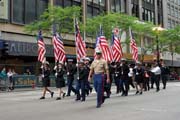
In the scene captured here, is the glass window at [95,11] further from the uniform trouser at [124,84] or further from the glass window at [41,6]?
the uniform trouser at [124,84]

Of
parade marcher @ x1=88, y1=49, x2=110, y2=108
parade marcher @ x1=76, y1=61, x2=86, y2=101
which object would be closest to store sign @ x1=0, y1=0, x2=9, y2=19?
parade marcher @ x1=76, y1=61, x2=86, y2=101

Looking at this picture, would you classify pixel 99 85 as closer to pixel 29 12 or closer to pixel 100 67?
pixel 100 67

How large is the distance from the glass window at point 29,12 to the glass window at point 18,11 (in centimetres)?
69

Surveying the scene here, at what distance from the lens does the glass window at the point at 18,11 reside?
4013 centimetres

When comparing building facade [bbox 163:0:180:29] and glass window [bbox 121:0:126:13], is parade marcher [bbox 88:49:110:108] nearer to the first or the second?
glass window [bbox 121:0:126:13]

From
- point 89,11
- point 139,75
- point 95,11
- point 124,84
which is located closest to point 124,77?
point 124,84

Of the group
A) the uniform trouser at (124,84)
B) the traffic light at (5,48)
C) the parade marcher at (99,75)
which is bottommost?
the uniform trouser at (124,84)

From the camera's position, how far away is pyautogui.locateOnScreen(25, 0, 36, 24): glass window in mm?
41750

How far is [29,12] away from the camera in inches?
1661

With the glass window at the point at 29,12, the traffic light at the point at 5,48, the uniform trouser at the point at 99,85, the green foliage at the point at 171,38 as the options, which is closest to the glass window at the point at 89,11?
the glass window at the point at 29,12

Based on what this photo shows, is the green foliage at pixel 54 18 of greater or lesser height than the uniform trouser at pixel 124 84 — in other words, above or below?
above

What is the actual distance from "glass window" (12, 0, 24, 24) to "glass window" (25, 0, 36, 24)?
0.69 metres

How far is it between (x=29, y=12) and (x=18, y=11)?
1.76 m

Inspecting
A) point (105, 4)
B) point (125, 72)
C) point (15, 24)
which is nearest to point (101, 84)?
point (125, 72)
